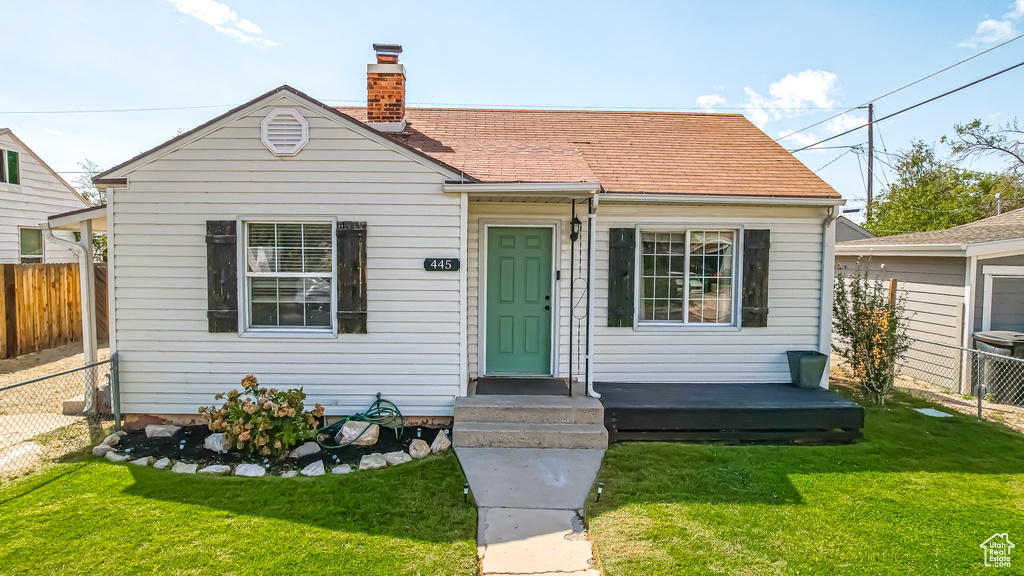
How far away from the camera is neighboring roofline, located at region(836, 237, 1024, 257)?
7.25m

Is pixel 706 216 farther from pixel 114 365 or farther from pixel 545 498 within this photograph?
pixel 114 365

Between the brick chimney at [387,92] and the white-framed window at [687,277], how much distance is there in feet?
12.6

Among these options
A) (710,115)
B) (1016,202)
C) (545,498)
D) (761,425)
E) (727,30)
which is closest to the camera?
(545,498)

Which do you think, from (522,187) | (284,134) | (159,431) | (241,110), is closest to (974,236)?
(522,187)

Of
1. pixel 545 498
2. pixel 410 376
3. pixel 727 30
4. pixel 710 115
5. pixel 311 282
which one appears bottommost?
pixel 545 498

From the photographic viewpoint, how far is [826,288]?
6.65m

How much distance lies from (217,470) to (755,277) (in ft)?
20.6

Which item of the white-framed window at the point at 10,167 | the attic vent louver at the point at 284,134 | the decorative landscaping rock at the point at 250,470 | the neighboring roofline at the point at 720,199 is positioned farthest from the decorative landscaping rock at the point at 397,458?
the white-framed window at the point at 10,167

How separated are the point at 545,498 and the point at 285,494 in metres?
2.11

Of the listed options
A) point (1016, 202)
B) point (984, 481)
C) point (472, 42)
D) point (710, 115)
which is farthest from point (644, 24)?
point (1016, 202)

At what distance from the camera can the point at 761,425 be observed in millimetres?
5504

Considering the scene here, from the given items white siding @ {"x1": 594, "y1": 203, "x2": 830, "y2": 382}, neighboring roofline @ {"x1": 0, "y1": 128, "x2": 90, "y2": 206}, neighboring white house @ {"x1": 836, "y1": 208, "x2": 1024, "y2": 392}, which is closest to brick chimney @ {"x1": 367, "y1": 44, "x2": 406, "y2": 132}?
white siding @ {"x1": 594, "y1": 203, "x2": 830, "y2": 382}

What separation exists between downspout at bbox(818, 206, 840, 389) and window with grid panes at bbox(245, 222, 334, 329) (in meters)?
6.03

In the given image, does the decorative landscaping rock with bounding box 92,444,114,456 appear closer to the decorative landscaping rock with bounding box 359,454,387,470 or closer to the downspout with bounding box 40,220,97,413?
the downspout with bounding box 40,220,97,413
